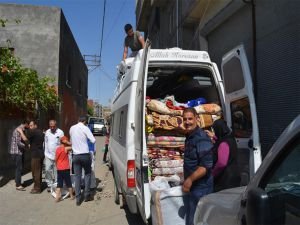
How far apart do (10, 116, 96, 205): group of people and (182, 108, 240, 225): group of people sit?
3.91m

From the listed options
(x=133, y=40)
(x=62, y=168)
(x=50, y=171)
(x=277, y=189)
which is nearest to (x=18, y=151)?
(x=50, y=171)

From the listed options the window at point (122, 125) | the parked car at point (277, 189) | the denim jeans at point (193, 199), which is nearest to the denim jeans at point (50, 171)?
the window at point (122, 125)

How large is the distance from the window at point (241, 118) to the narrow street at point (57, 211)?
101 inches

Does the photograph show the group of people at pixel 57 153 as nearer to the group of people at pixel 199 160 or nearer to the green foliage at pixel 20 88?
the green foliage at pixel 20 88

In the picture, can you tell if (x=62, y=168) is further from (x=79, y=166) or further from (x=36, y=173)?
(x=36, y=173)

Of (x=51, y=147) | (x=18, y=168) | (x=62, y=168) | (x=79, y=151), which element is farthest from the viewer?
(x=18, y=168)

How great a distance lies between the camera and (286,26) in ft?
21.7

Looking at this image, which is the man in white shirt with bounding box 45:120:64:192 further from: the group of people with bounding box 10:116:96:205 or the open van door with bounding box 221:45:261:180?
the open van door with bounding box 221:45:261:180

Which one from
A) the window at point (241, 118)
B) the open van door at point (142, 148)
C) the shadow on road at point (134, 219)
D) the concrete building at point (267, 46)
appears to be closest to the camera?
the open van door at point (142, 148)

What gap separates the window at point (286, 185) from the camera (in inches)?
76.9

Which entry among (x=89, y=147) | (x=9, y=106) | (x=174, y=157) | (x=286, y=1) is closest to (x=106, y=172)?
(x=9, y=106)

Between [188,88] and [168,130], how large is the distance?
3.64 feet

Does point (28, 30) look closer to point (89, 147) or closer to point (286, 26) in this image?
point (89, 147)

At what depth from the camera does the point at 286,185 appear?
7.46 feet
